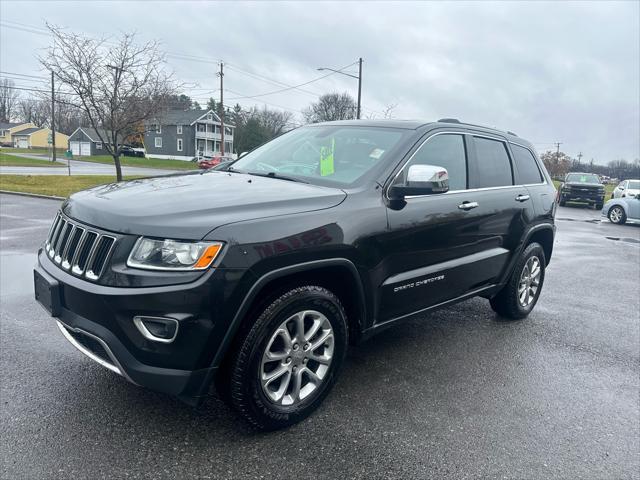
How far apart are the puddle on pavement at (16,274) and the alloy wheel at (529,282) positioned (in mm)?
5117

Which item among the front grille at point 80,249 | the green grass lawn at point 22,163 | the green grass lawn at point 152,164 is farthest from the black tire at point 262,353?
the green grass lawn at point 152,164

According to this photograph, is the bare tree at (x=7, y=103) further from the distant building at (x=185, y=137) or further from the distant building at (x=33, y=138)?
the distant building at (x=185, y=137)

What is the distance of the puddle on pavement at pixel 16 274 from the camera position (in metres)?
5.21

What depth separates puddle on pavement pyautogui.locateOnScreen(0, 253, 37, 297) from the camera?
5211 mm

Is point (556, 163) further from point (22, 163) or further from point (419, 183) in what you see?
point (419, 183)

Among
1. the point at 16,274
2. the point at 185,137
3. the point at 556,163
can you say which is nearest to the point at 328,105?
the point at 185,137

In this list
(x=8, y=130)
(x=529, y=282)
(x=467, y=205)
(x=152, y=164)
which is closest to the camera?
(x=467, y=205)

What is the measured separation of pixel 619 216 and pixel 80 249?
726 inches

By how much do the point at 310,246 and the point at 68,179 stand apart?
23.2 meters

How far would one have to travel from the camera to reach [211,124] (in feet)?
243

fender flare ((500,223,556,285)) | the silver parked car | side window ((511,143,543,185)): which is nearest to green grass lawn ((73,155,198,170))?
the silver parked car

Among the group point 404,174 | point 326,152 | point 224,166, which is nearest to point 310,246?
point 404,174

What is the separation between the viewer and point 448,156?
12.8ft

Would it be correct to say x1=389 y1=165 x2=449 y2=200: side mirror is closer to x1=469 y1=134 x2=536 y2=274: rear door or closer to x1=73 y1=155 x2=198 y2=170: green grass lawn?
x1=469 y1=134 x2=536 y2=274: rear door
